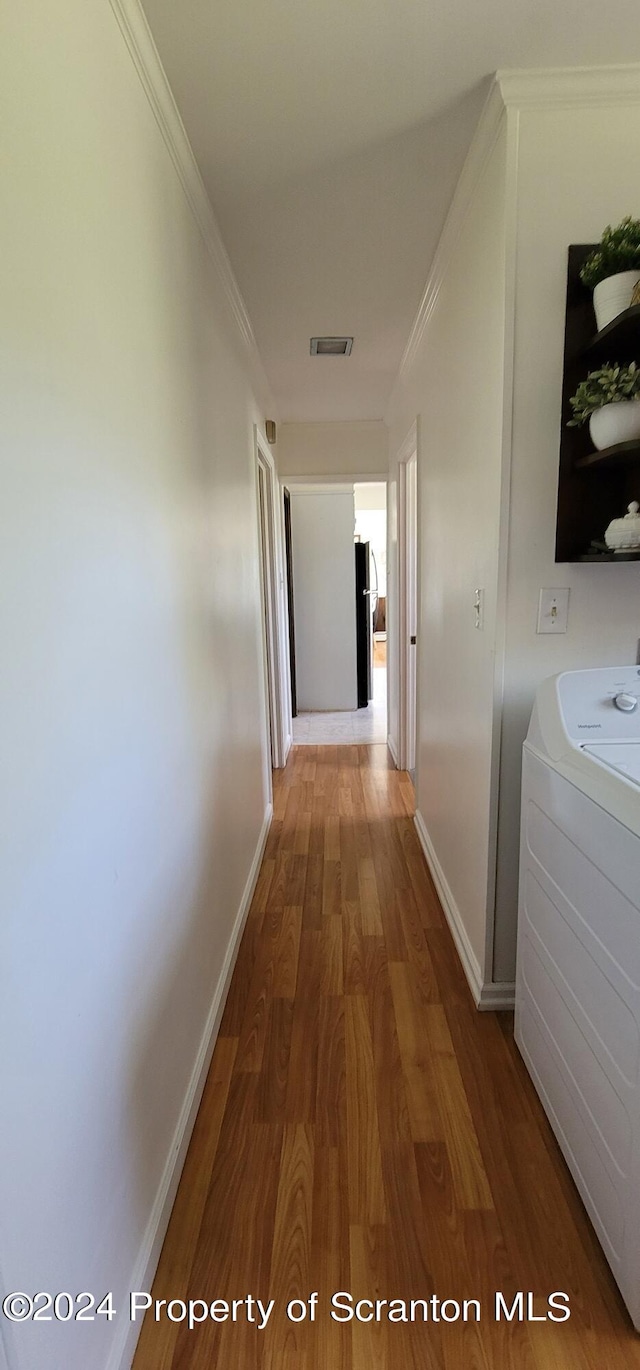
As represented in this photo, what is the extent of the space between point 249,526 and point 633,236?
1.72 m

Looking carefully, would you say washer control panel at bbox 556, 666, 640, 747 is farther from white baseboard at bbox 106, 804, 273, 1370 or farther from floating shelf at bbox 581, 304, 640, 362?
white baseboard at bbox 106, 804, 273, 1370

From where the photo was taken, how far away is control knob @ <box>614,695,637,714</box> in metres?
1.34

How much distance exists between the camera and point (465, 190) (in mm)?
1652

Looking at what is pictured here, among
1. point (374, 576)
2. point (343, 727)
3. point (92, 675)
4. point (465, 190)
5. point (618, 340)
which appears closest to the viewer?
point (92, 675)

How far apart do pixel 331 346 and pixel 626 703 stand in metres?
2.34

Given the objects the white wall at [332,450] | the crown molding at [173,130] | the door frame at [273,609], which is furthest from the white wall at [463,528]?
the white wall at [332,450]

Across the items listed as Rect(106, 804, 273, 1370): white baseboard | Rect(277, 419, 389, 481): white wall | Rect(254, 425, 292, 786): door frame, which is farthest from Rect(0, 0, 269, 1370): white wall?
Rect(277, 419, 389, 481): white wall

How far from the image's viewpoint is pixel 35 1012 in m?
0.71

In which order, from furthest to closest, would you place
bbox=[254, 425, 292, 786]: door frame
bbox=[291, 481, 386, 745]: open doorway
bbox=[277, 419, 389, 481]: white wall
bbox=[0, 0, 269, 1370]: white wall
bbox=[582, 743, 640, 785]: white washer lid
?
bbox=[291, 481, 386, 745]: open doorway, bbox=[277, 419, 389, 481]: white wall, bbox=[254, 425, 292, 786]: door frame, bbox=[582, 743, 640, 785]: white washer lid, bbox=[0, 0, 269, 1370]: white wall

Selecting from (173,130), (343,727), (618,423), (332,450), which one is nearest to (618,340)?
(618,423)

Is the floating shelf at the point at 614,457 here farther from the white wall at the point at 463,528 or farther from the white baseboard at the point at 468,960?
the white baseboard at the point at 468,960

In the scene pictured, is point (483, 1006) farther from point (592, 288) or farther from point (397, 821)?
point (592, 288)

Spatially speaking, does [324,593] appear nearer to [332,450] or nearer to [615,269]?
[332,450]

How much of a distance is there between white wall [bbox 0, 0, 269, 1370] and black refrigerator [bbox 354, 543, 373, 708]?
3796mm
